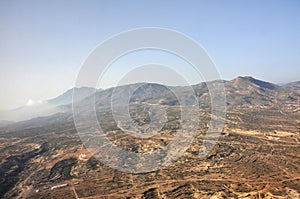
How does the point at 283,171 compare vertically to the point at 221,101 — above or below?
below

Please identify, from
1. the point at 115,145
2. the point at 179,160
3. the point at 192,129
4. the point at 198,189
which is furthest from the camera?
the point at 192,129

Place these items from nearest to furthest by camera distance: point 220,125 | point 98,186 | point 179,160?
point 98,186 < point 179,160 < point 220,125

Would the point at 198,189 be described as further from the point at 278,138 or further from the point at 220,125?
the point at 220,125

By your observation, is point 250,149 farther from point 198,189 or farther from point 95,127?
point 95,127

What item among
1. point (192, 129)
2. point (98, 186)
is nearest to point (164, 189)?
point (98, 186)

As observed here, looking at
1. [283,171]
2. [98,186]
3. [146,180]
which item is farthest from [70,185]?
[283,171]

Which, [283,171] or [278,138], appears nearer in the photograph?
[283,171]

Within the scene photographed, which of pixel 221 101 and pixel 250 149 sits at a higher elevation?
pixel 221 101

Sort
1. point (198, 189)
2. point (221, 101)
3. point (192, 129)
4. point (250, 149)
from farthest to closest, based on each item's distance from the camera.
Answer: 1. point (221, 101)
2. point (192, 129)
3. point (250, 149)
4. point (198, 189)

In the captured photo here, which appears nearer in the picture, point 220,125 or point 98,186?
point 98,186
